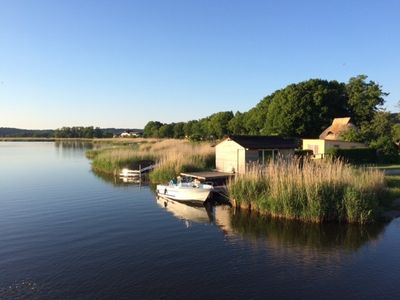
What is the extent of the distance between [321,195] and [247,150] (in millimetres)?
12520

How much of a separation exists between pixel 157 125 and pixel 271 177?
4964 inches

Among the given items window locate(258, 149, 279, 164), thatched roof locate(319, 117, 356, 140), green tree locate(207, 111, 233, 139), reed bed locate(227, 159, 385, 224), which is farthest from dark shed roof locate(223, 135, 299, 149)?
green tree locate(207, 111, 233, 139)

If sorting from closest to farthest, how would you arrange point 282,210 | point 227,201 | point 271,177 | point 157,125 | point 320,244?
point 320,244, point 282,210, point 271,177, point 227,201, point 157,125

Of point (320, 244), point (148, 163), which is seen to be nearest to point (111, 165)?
point (148, 163)

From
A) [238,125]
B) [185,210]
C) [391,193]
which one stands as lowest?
[185,210]

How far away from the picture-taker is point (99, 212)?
23.0 m

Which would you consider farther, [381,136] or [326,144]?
[381,136]

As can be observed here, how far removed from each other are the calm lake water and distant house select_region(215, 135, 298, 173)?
27.1 ft

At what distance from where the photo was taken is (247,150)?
31281mm

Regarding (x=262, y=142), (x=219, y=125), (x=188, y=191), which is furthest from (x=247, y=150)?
(x=219, y=125)

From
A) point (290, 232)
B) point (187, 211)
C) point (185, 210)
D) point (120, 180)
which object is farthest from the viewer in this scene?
point (120, 180)

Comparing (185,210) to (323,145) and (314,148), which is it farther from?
(314,148)

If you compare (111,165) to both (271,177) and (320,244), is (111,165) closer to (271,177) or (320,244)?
(271,177)

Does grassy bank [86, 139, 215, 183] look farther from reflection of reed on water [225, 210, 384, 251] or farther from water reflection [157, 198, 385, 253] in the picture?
reflection of reed on water [225, 210, 384, 251]
